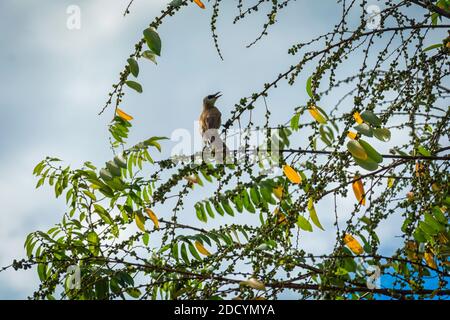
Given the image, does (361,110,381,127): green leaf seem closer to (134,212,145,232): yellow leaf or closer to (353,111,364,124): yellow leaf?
(353,111,364,124): yellow leaf

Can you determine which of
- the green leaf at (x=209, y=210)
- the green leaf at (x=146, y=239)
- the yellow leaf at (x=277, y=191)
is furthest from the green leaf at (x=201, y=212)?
the yellow leaf at (x=277, y=191)

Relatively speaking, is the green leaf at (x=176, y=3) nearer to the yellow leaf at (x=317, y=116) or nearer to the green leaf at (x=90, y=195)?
the yellow leaf at (x=317, y=116)

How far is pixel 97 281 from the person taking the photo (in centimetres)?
363

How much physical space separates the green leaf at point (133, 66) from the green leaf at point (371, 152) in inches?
43.4

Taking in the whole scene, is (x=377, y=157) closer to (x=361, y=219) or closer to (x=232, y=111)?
(x=232, y=111)

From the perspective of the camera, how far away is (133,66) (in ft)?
10.6

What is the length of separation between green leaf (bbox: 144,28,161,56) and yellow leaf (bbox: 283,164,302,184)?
2.63 ft

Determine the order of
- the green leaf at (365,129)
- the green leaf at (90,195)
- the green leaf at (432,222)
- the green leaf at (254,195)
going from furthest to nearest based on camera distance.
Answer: the green leaf at (90,195) < the green leaf at (254,195) < the green leaf at (432,222) < the green leaf at (365,129)

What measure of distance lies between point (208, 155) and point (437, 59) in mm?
1280

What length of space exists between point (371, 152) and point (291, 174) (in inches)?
17.7

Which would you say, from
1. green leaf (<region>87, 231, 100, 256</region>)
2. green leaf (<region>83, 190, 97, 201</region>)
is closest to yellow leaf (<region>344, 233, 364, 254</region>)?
green leaf (<region>87, 231, 100, 256</region>)

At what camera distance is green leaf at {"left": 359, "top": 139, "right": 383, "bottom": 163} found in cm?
280

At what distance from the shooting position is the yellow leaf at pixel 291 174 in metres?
3.10

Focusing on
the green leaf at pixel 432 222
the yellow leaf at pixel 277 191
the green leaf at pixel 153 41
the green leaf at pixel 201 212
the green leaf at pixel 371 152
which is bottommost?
the green leaf at pixel 432 222
